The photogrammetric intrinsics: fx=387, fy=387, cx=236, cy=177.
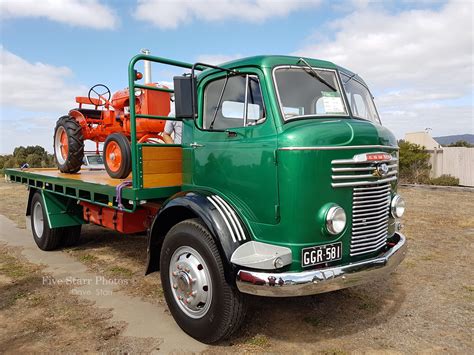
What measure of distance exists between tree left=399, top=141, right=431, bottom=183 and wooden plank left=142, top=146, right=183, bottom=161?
14.2 meters

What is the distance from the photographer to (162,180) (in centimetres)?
396

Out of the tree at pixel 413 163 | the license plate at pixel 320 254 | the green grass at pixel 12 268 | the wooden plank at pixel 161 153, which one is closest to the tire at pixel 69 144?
the green grass at pixel 12 268

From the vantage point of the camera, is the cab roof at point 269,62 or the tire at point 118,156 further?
the tire at point 118,156

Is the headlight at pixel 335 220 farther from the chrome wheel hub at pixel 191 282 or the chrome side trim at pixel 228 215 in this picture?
the chrome wheel hub at pixel 191 282

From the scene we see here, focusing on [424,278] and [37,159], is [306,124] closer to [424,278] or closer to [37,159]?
[424,278]

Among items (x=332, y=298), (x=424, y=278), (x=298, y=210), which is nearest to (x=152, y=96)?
(x=298, y=210)

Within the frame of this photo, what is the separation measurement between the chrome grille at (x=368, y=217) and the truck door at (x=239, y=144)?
71 centimetres

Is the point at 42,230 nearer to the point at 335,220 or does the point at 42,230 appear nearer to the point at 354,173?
the point at 335,220

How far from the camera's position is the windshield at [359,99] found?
3.72 m

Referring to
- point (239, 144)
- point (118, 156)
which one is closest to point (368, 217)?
point (239, 144)

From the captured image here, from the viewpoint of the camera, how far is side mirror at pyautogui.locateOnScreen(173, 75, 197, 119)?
3.36m

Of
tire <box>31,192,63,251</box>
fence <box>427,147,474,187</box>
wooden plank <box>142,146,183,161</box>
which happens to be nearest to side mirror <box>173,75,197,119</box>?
wooden plank <box>142,146,183,161</box>

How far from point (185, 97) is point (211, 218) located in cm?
109

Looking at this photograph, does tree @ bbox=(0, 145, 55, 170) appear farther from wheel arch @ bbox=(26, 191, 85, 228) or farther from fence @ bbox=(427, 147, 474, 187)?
fence @ bbox=(427, 147, 474, 187)
